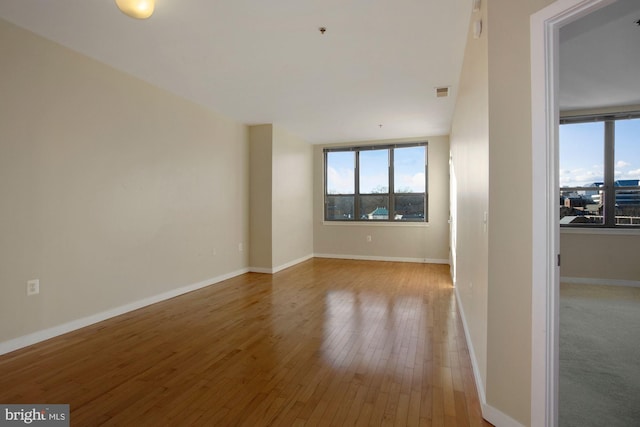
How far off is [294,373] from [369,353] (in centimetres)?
65

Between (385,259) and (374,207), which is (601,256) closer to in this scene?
(385,259)

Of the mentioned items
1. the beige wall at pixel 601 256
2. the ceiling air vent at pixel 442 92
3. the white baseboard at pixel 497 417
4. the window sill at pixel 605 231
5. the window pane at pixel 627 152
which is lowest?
the white baseboard at pixel 497 417

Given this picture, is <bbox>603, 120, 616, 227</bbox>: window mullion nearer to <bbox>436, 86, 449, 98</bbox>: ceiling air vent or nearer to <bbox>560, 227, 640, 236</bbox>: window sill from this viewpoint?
<bbox>560, 227, 640, 236</bbox>: window sill

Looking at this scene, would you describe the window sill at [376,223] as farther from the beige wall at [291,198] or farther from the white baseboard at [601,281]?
the white baseboard at [601,281]

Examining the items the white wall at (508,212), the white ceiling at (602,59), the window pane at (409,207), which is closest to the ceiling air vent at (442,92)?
the white ceiling at (602,59)

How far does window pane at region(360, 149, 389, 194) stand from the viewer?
6.93 m

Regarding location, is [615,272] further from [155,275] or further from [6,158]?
[6,158]

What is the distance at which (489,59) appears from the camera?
5.58 feet

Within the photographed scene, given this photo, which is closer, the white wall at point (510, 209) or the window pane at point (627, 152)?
the white wall at point (510, 209)

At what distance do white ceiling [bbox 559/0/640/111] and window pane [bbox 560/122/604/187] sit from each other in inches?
13.5

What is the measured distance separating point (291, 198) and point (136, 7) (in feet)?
14.4

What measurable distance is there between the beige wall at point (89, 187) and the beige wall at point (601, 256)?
5705mm

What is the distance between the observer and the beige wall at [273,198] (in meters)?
5.52

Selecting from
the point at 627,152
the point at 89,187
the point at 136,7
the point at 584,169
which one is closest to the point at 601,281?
the point at 584,169
